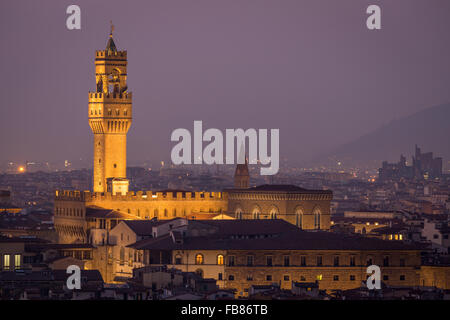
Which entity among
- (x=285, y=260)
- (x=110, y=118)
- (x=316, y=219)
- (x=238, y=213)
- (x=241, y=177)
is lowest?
(x=285, y=260)

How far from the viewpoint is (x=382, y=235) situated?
3807 inches

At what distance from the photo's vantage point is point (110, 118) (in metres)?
93.6

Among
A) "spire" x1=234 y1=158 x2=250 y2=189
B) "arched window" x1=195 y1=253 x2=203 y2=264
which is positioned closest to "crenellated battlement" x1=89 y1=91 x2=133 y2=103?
"spire" x1=234 y1=158 x2=250 y2=189

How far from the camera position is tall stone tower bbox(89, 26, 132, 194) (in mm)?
92500

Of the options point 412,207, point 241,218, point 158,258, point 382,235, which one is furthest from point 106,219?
point 412,207

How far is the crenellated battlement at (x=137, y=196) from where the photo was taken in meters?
88.4

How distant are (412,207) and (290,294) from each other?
107 metres

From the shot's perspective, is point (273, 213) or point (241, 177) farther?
point (241, 177)

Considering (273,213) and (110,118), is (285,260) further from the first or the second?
(110,118)

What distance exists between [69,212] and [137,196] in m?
3.91

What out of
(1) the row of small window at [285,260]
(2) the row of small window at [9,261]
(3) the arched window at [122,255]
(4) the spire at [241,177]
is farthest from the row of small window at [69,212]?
(1) the row of small window at [285,260]

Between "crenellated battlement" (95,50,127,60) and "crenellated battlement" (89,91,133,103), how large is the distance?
7.21ft

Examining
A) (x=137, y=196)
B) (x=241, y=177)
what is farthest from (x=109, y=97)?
(x=241, y=177)
